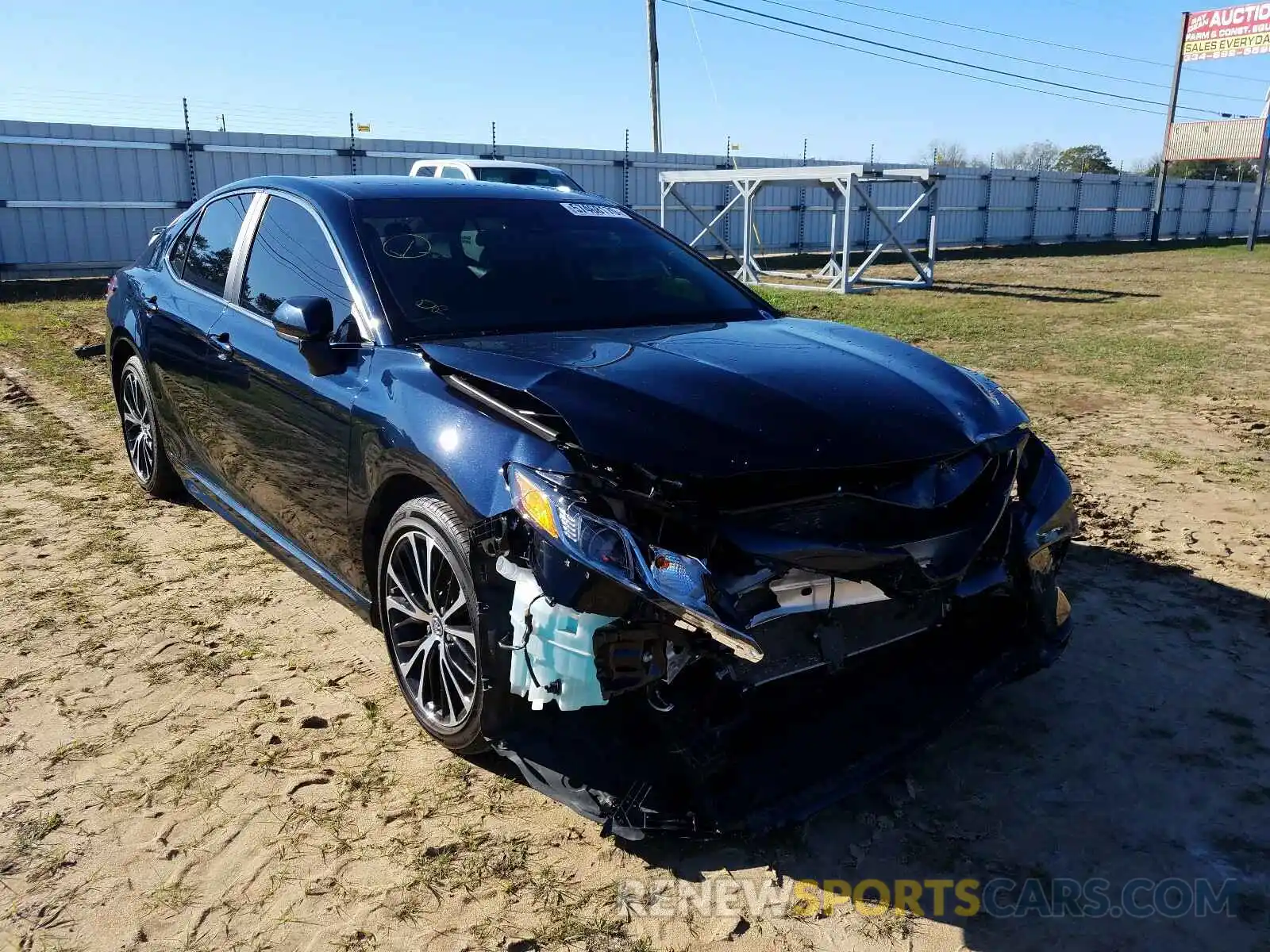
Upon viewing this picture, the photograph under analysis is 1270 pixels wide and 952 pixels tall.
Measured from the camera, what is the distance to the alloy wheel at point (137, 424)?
16.8ft

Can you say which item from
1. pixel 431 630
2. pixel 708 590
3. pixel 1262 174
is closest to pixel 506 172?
Answer: pixel 431 630

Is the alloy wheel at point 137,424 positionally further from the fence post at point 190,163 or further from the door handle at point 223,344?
the fence post at point 190,163

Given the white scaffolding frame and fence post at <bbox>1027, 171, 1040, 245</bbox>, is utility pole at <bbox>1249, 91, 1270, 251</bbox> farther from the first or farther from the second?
the white scaffolding frame

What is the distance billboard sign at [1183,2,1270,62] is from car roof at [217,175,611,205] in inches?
1395

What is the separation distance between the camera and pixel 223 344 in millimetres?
3902

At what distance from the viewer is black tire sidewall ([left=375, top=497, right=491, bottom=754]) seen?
2574 millimetres

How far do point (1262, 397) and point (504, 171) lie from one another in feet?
35.4

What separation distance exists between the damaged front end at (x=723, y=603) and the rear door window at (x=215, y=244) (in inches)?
92.9

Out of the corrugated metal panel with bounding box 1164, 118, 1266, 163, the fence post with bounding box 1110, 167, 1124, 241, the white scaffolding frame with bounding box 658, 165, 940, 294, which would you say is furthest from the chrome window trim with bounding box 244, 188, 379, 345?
the fence post with bounding box 1110, 167, 1124, 241

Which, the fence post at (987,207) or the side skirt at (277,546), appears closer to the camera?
the side skirt at (277,546)

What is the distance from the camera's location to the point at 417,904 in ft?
7.73

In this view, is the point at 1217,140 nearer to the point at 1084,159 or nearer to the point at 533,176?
the point at 533,176

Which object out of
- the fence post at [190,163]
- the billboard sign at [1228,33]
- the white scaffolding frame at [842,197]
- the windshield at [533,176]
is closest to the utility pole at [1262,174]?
the billboard sign at [1228,33]

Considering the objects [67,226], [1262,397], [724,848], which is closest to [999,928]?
[724,848]
